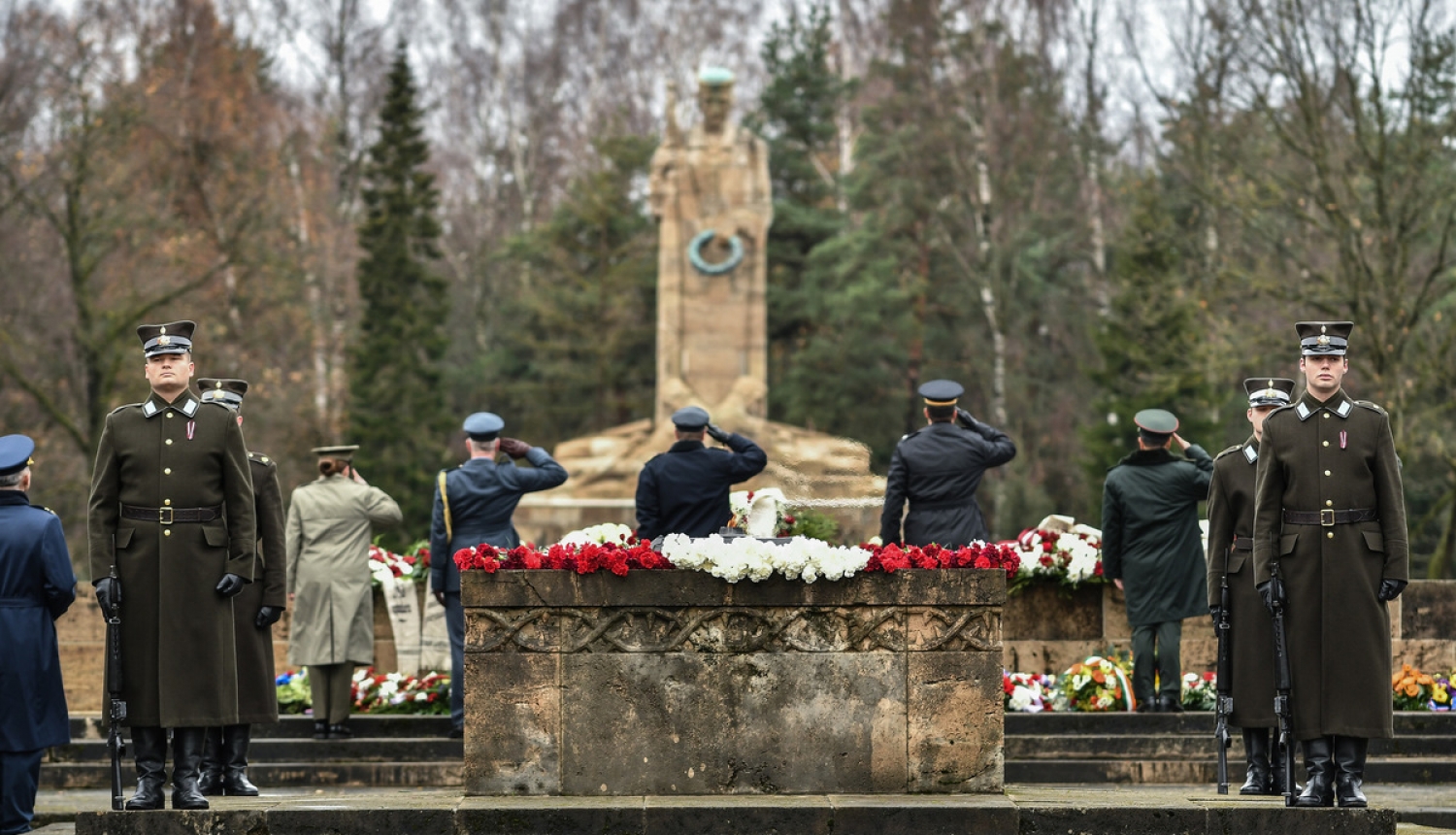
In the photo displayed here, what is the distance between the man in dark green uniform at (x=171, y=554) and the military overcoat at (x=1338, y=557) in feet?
14.5

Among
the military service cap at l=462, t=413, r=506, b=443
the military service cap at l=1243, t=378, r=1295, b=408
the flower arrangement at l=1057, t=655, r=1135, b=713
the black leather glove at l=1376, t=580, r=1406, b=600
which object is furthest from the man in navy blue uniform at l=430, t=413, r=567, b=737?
the black leather glove at l=1376, t=580, r=1406, b=600

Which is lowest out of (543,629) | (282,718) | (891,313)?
(282,718)

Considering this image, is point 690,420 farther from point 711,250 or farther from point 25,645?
point 711,250

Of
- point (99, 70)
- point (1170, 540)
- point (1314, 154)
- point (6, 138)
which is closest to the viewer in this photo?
point (1170, 540)

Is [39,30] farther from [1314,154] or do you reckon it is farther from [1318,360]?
[1318,360]

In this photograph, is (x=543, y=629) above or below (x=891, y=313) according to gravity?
below

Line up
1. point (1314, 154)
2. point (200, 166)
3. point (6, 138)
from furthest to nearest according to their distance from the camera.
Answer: point (200, 166)
point (6, 138)
point (1314, 154)

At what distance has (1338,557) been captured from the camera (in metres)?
7.96

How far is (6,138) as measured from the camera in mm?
27734

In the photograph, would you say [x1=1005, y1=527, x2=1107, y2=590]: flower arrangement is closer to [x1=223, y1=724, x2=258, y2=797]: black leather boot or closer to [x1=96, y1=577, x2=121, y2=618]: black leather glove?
[x1=223, y1=724, x2=258, y2=797]: black leather boot

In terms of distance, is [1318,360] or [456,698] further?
[456,698]

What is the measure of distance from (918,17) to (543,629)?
111 ft

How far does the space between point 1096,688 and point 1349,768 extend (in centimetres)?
401

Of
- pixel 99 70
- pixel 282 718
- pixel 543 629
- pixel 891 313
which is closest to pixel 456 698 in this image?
pixel 282 718
